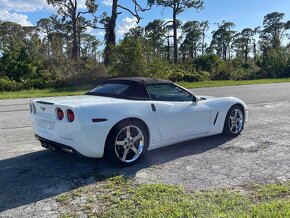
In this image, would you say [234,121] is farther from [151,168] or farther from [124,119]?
[124,119]

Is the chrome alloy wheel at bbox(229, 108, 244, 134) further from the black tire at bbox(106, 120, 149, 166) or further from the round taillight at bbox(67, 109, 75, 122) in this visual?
the round taillight at bbox(67, 109, 75, 122)

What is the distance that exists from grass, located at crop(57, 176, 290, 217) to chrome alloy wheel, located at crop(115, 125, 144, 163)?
2.16 feet

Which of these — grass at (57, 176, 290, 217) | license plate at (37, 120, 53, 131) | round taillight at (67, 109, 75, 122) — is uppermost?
round taillight at (67, 109, 75, 122)

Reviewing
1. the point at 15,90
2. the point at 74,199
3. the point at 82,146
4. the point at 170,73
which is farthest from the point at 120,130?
the point at 170,73

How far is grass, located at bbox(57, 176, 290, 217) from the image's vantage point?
10.6 feet

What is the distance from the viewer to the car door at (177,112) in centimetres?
513

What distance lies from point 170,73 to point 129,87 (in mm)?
20274

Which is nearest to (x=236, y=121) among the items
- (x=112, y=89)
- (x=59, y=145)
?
(x=112, y=89)

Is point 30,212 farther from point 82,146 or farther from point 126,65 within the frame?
point 126,65

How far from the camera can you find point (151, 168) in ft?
15.5

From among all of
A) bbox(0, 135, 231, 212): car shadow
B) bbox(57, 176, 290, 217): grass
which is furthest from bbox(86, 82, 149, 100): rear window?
bbox(57, 176, 290, 217): grass

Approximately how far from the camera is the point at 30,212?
3367 mm

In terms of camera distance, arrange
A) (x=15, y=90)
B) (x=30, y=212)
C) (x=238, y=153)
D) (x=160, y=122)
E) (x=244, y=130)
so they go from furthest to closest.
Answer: (x=15, y=90), (x=244, y=130), (x=238, y=153), (x=160, y=122), (x=30, y=212)

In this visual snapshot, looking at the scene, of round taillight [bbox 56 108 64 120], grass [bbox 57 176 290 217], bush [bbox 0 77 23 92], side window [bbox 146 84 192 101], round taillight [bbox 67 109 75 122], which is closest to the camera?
grass [bbox 57 176 290 217]
